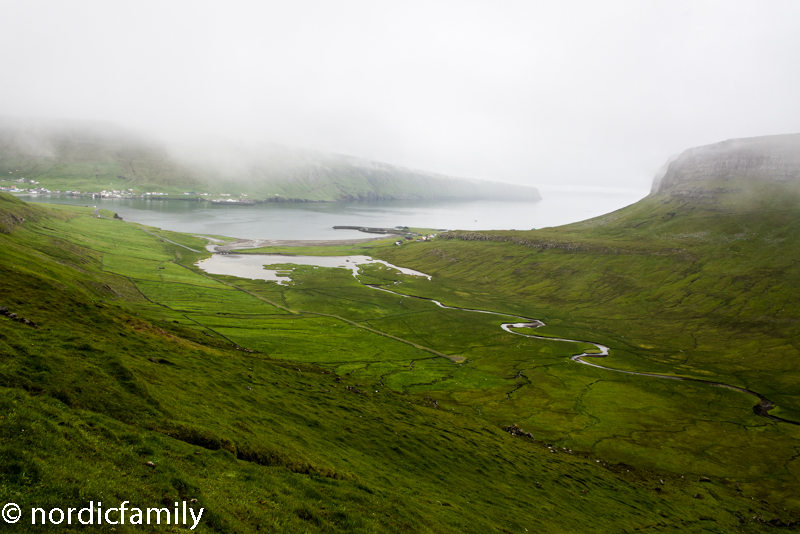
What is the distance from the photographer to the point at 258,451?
94.8 feet

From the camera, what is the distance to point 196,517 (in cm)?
1755

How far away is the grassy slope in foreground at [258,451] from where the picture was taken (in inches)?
733

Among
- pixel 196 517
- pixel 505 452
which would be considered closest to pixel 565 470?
pixel 505 452

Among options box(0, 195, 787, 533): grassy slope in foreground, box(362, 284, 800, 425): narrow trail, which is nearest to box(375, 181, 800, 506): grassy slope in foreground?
box(362, 284, 800, 425): narrow trail

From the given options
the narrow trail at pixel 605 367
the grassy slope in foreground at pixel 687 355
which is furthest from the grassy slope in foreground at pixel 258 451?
the narrow trail at pixel 605 367

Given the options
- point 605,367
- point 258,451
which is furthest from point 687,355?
point 258,451

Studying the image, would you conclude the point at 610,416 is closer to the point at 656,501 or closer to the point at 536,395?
the point at 536,395

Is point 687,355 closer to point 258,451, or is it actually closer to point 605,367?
point 605,367

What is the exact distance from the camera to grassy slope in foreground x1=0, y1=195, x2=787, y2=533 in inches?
733

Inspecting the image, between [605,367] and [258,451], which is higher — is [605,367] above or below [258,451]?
below

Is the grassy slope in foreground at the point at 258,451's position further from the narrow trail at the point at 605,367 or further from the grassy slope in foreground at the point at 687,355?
the narrow trail at the point at 605,367

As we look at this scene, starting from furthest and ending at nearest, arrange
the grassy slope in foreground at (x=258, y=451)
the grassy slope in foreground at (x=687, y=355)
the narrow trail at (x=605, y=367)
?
the narrow trail at (x=605, y=367) → the grassy slope in foreground at (x=687, y=355) → the grassy slope in foreground at (x=258, y=451)

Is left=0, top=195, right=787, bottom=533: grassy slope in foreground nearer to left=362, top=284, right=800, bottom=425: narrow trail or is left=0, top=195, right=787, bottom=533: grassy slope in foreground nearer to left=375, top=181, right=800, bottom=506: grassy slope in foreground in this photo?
left=375, top=181, right=800, bottom=506: grassy slope in foreground

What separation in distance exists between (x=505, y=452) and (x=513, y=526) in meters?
24.3
